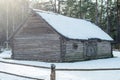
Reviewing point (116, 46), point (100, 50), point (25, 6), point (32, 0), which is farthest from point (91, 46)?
point (32, 0)

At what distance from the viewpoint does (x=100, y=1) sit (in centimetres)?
8169

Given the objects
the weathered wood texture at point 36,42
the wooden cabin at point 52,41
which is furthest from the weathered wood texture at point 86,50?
the weathered wood texture at point 36,42

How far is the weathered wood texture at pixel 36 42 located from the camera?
35594mm

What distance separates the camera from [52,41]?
35625 millimetres

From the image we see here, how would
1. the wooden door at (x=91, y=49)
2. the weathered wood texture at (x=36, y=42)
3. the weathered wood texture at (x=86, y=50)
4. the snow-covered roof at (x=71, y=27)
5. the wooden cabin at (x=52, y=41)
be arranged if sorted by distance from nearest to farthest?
the wooden cabin at (x=52, y=41) < the weathered wood texture at (x=86, y=50) < the weathered wood texture at (x=36, y=42) < the snow-covered roof at (x=71, y=27) < the wooden door at (x=91, y=49)

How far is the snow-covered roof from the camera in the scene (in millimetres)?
36350

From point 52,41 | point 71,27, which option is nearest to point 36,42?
point 52,41

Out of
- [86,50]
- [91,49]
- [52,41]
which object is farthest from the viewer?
[91,49]

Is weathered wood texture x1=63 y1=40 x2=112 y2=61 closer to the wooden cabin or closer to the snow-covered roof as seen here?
the wooden cabin

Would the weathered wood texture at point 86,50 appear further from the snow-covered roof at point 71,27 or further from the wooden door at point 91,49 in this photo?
the snow-covered roof at point 71,27

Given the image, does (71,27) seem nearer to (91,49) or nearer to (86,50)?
(86,50)

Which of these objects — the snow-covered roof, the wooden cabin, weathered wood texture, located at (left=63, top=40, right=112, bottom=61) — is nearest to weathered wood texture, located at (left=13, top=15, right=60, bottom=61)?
the wooden cabin

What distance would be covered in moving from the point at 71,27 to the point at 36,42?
490 centimetres

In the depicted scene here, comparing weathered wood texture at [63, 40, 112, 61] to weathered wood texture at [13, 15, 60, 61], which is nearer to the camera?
weathered wood texture at [63, 40, 112, 61]
